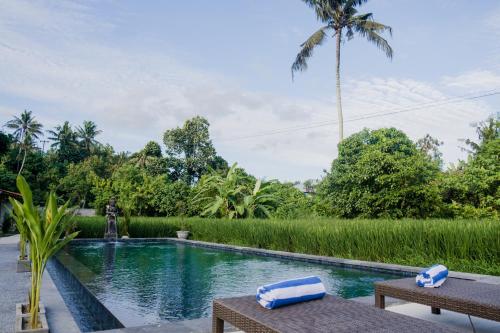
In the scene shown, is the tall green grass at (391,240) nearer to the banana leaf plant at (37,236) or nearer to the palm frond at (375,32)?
the banana leaf plant at (37,236)

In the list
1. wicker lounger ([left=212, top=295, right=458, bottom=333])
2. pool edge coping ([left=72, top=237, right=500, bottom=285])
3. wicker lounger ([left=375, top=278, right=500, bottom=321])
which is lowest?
pool edge coping ([left=72, top=237, right=500, bottom=285])

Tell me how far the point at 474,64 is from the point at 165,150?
24.6 metres

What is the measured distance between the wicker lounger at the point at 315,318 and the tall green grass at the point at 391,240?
5114 millimetres

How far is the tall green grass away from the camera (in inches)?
280

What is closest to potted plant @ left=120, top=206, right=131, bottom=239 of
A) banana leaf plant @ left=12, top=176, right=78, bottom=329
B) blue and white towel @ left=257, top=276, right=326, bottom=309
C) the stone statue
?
the stone statue

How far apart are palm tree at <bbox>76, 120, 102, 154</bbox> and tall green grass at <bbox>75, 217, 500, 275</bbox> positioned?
119ft

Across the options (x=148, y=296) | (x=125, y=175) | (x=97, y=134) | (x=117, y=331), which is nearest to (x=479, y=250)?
(x=148, y=296)

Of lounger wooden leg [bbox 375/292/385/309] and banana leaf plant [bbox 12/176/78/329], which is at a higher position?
banana leaf plant [bbox 12/176/78/329]

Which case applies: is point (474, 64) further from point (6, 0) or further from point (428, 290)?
point (6, 0)

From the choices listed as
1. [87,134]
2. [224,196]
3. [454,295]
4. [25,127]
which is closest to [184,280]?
[454,295]

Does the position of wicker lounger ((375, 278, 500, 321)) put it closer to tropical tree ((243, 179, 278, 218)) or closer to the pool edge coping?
the pool edge coping

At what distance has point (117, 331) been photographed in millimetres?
3182

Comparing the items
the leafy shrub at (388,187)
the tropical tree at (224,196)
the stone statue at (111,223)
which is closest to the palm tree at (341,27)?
the leafy shrub at (388,187)

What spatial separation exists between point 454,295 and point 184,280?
497 centimetres
